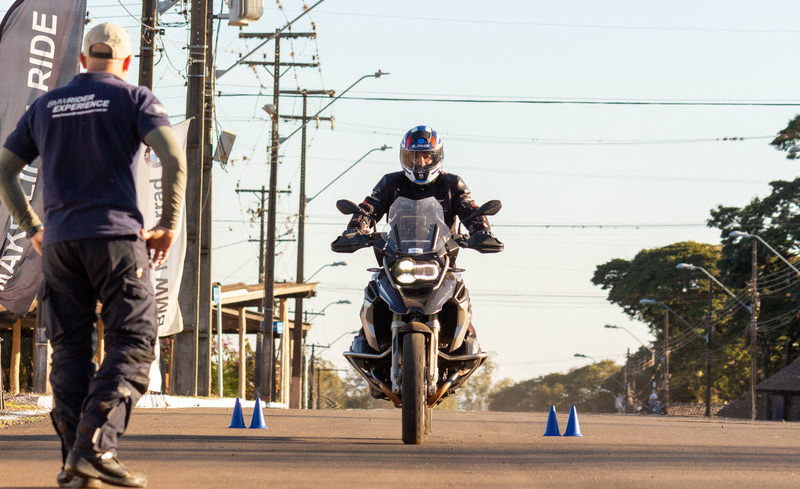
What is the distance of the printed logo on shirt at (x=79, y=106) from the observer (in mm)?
6125

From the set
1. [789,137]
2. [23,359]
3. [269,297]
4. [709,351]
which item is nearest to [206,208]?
[269,297]

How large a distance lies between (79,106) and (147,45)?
45.7 feet

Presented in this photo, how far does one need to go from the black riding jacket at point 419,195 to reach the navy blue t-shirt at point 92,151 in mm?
4014

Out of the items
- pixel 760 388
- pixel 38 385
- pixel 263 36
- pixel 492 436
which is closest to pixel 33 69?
pixel 38 385

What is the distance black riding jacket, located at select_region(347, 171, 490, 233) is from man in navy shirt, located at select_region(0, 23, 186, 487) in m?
3.99

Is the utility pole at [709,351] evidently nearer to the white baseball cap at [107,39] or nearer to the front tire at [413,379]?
the front tire at [413,379]

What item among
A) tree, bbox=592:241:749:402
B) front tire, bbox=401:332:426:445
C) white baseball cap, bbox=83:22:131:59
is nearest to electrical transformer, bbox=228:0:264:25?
front tire, bbox=401:332:426:445

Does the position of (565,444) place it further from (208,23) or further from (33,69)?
(208,23)

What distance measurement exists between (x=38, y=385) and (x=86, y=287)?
11847 mm

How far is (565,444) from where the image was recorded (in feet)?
32.9

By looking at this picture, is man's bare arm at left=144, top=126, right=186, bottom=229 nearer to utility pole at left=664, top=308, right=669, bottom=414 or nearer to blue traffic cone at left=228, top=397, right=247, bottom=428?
blue traffic cone at left=228, top=397, right=247, bottom=428

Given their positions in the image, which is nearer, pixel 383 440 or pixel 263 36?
pixel 383 440

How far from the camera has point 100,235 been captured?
598cm

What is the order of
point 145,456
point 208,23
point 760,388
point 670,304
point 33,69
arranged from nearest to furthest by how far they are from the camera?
1. point 145,456
2. point 33,69
3. point 208,23
4. point 760,388
5. point 670,304
